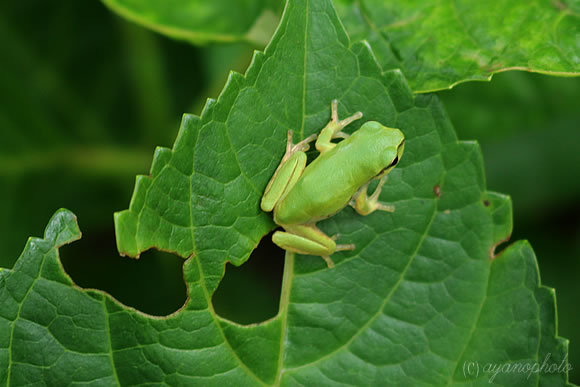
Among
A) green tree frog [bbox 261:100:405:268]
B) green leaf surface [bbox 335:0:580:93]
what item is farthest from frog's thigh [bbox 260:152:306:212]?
green leaf surface [bbox 335:0:580:93]

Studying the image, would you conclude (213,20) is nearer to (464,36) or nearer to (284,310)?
(464,36)

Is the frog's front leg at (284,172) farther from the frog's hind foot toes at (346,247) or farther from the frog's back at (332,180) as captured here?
the frog's hind foot toes at (346,247)

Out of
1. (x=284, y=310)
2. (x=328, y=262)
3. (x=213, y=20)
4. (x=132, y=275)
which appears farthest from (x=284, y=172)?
(x=132, y=275)

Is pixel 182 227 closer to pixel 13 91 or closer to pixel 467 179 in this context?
pixel 467 179

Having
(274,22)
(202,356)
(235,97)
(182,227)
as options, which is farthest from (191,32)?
(202,356)

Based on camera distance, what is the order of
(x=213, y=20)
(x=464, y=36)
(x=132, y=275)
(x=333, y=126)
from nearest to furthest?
1. (x=333, y=126)
2. (x=464, y=36)
3. (x=213, y=20)
4. (x=132, y=275)

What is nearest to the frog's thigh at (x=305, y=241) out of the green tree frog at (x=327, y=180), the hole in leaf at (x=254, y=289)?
the green tree frog at (x=327, y=180)

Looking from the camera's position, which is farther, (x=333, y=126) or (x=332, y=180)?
(x=332, y=180)
